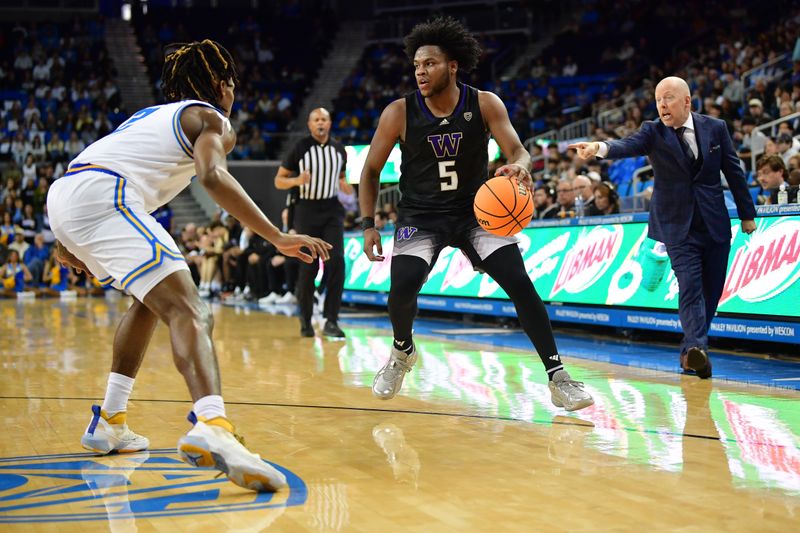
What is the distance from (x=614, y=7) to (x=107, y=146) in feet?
86.9

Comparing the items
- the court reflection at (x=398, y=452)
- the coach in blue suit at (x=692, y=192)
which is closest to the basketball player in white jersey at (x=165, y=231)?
the court reflection at (x=398, y=452)

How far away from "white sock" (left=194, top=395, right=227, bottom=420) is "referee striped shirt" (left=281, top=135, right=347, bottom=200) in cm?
624

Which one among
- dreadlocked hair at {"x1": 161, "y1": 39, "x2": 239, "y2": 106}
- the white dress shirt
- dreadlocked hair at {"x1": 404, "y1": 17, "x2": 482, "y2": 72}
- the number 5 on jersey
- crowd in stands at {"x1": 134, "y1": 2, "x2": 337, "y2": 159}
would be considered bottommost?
the number 5 on jersey

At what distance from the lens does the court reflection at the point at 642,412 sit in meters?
3.97

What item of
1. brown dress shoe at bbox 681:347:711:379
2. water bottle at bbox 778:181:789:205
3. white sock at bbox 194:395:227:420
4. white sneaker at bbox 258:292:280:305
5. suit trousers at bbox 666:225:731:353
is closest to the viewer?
white sock at bbox 194:395:227:420

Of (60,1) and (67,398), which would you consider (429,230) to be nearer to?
(67,398)

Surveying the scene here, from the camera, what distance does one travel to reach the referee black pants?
980 centimetres

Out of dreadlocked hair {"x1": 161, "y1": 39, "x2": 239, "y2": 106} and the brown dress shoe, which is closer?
dreadlocked hair {"x1": 161, "y1": 39, "x2": 239, "y2": 106}

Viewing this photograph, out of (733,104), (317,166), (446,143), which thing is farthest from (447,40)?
(733,104)

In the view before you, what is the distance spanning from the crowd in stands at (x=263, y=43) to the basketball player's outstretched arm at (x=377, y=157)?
921 inches

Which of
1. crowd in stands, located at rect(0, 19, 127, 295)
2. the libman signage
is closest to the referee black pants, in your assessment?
the libman signage

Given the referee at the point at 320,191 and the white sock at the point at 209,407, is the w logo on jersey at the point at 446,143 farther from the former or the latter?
the referee at the point at 320,191

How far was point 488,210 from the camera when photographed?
5027 millimetres

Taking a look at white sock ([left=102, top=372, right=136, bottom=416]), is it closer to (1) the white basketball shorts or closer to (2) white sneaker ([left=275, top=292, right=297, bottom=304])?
(1) the white basketball shorts
